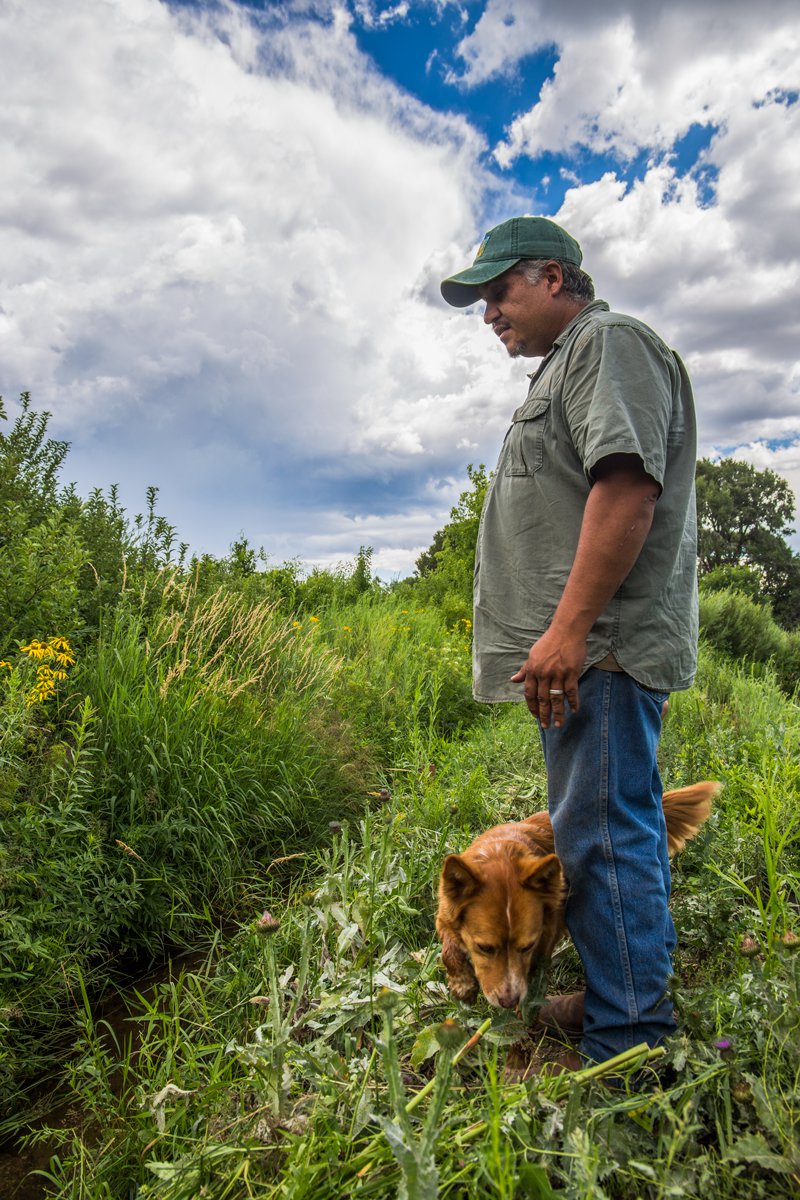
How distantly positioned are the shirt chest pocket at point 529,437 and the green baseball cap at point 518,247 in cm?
52

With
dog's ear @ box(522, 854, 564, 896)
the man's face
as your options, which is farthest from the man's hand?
the man's face

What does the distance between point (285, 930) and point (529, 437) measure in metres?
2.47

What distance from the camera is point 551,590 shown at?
2.16 m

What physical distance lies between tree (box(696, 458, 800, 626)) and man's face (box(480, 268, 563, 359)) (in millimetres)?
38337

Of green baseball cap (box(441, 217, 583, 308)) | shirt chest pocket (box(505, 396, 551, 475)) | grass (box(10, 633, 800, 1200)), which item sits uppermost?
green baseball cap (box(441, 217, 583, 308))

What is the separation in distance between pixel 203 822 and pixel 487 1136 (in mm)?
2756

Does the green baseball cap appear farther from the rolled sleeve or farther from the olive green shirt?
the rolled sleeve

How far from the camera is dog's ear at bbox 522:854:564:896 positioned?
2.06 metres

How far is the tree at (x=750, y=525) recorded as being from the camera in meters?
37.7

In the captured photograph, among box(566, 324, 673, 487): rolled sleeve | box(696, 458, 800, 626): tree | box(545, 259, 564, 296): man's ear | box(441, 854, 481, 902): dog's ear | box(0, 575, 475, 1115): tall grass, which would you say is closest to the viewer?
box(566, 324, 673, 487): rolled sleeve

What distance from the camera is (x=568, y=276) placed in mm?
2412

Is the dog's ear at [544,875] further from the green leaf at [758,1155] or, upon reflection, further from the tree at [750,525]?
the tree at [750,525]

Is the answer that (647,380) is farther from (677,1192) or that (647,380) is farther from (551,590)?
(677,1192)

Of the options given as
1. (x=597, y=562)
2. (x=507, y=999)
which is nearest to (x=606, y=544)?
(x=597, y=562)
